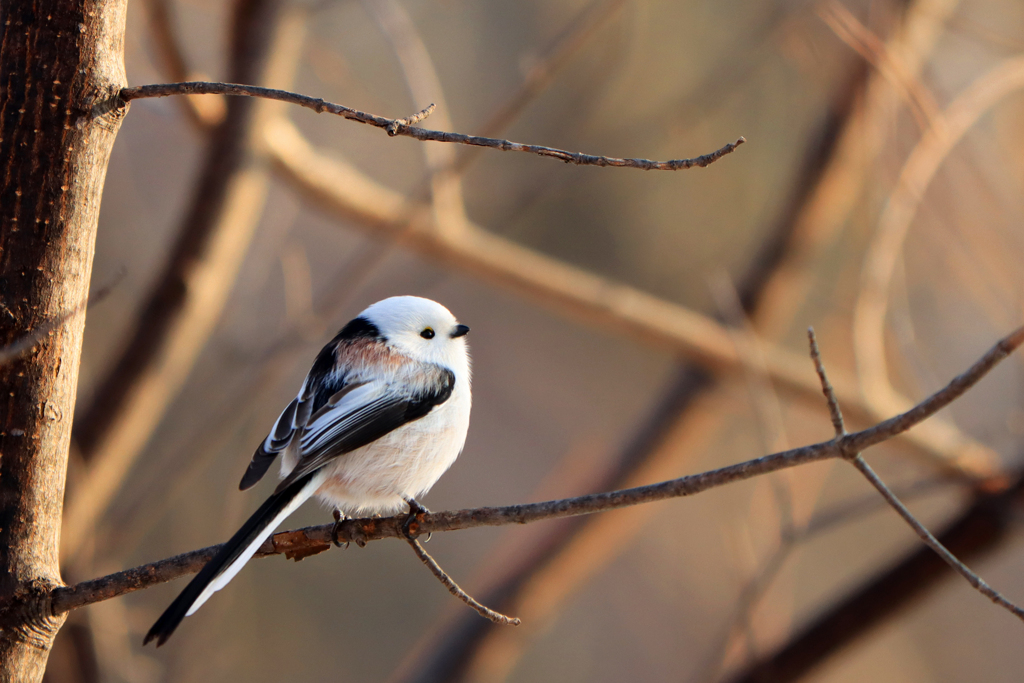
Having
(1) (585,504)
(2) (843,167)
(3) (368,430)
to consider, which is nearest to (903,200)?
(2) (843,167)

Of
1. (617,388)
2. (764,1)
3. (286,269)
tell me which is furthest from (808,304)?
(286,269)

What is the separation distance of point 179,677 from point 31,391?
1.50 metres

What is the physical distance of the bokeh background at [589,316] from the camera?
6.59 ft

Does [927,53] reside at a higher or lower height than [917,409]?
higher

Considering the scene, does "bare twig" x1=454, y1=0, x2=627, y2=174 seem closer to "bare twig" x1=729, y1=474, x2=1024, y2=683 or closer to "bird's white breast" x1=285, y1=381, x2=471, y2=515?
"bird's white breast" x1=285, y1=381, x2=471, y2=515

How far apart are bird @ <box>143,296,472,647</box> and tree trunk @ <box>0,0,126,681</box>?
0.34 meters

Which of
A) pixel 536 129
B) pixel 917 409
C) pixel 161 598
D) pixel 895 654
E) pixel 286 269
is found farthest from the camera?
pixel 895 654

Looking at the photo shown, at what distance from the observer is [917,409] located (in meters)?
0.67

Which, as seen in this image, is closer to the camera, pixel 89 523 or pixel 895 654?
pixel 89 523

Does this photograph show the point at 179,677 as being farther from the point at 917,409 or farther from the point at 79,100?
the point at 917,409

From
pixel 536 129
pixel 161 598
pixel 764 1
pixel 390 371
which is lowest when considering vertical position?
pixel 161 598

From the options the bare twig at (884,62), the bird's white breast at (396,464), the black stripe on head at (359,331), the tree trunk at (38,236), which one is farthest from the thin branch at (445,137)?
the bare twig at (884,62)

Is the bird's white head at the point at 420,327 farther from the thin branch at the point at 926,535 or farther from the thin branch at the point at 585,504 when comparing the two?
the thin branch at the point at 926,535

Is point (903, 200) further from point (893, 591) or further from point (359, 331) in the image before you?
point (359, 331)
